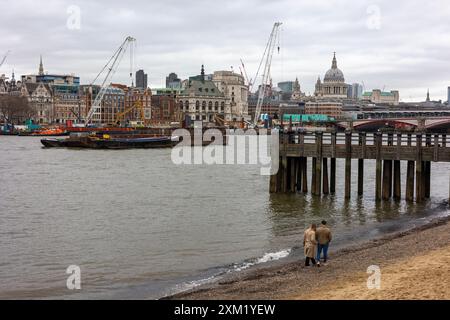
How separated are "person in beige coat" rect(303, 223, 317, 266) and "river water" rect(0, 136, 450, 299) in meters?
2.56

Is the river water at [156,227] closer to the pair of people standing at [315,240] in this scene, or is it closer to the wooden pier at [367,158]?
the wooden pier at [367,158]

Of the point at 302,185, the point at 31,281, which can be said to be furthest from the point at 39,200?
the point at 31,281

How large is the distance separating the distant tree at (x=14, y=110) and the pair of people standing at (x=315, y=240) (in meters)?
169

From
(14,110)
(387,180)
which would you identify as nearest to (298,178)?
(387,180)

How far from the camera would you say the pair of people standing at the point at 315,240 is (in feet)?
60.3

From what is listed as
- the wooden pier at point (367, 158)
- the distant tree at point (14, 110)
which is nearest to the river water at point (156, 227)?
the wooden pier at point (367, 158)

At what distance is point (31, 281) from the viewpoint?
19125 mm

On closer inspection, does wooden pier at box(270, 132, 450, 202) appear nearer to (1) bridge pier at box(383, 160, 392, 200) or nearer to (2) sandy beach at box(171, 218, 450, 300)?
(1) bridge pier at box(383, 160, 392, 200)

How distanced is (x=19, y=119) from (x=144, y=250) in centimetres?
17855

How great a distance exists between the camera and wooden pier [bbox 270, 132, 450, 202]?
30828 mm

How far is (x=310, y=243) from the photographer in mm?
18531

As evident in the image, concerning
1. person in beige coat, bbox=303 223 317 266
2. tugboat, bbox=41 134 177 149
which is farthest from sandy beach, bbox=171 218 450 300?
tugboat, bbox=41 134 177 149

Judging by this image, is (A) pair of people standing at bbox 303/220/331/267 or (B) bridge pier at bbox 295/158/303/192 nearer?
(A) pair of people standing at bbox 303/220/331/267
